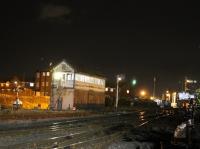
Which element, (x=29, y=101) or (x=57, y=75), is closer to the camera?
(x=57, y=75)

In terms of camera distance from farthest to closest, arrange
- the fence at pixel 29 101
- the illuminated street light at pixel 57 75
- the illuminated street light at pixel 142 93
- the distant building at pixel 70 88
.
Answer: the illuminated street light at pixel 142 93
the fence at pixel 29 101
the illuminated street light at pixel 57 75
the distant building at pixel 70 88

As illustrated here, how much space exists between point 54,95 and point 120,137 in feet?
147

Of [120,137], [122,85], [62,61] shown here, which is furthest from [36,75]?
[120,137]

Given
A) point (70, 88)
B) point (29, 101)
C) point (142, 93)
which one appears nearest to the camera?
point (70, 88)

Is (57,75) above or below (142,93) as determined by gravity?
above

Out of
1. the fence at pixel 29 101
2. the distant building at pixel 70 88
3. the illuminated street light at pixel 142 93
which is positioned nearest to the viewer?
the distant building at pixel 70 88

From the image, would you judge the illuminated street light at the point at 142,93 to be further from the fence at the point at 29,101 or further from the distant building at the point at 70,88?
the fence at the point at 29,101

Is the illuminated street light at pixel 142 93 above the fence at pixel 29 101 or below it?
above

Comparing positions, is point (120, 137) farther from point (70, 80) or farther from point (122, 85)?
point (122, 85)

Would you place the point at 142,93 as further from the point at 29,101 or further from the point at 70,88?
the point at 70,88

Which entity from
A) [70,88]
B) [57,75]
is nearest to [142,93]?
[57,75]

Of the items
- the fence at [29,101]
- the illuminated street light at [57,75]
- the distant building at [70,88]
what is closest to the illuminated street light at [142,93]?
the distant building at [70,88]

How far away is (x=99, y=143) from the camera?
26.4 m

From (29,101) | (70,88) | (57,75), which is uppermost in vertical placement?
(57,75)
